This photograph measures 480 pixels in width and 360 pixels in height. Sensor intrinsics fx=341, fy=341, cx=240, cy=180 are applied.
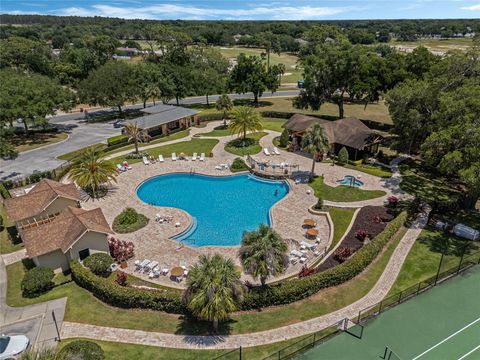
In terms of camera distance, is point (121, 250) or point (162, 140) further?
point (162, 140)

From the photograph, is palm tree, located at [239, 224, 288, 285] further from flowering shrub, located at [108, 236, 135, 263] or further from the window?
the window

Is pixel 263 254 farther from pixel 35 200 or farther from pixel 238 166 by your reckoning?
pixel 238 166

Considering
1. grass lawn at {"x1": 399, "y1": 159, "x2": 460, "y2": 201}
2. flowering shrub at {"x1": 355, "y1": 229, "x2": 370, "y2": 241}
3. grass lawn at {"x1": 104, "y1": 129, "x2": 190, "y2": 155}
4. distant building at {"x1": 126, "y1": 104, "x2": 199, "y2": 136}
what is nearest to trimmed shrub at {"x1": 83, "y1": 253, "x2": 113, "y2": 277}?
flowering shrub at {"x1": 355, "y1": 229, "x2": 370, "y2": 241}

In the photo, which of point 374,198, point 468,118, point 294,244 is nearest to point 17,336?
point 294,244

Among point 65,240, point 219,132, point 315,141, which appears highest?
point 315,141

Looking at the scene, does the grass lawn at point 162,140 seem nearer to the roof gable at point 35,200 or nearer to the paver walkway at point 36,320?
the roof gable at point 35,200

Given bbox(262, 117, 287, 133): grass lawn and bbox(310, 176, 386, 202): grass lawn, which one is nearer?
bbox(310, 176, 386, 202): grass lawn

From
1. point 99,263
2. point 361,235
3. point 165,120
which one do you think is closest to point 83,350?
point 99,263

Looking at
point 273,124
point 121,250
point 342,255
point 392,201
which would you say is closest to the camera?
point 342,255
